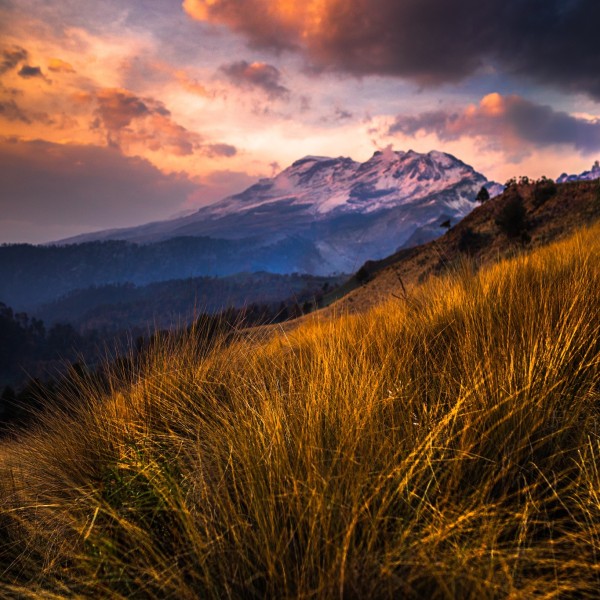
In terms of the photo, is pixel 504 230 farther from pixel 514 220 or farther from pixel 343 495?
pixel 343 495

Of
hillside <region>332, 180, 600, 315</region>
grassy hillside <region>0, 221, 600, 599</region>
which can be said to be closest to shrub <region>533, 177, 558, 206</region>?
hillside <region>332, 180, 600, 315</region>

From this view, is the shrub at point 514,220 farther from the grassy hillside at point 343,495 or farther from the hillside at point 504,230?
the grassy hillside at point 343,495

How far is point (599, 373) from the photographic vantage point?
2.29 m

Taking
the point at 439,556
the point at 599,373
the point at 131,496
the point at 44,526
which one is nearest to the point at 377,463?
the point at 439,556

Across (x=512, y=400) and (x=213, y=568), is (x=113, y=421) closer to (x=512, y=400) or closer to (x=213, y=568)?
(x=213, y=568)

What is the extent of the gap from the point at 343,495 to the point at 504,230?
2839 cm

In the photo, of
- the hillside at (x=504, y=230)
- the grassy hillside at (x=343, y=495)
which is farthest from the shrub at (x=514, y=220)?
the grassy hillside at (x=343, y=495)

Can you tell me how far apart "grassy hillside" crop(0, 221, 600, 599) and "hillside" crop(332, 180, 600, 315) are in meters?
16.8

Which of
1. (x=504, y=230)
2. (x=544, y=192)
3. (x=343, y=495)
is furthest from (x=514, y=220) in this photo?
(x=343, y=495)

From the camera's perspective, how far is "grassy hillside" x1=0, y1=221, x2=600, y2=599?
1259mm

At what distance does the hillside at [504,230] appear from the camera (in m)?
21.7

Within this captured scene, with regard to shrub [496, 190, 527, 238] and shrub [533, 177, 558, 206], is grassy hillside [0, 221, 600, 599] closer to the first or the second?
shrub [496, 190, 527, 238]

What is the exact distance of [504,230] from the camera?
26.2 m

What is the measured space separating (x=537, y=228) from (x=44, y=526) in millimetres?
27535
